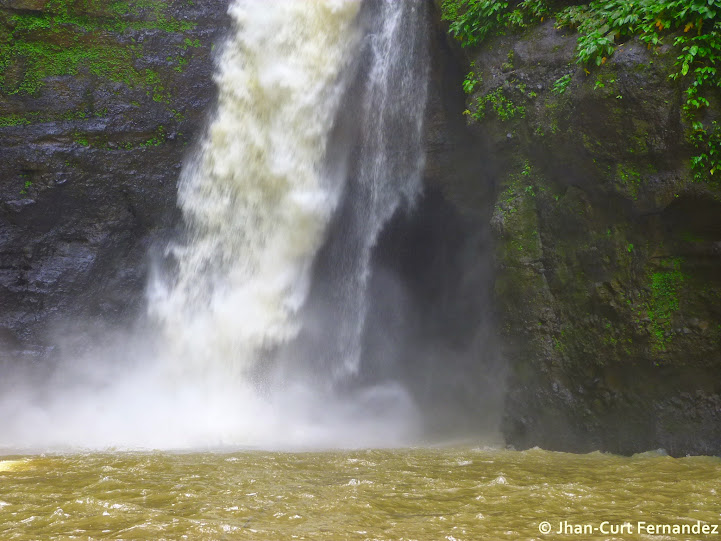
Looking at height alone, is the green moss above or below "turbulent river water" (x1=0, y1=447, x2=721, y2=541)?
above

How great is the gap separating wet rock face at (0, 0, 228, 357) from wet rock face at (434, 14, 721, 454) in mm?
5597

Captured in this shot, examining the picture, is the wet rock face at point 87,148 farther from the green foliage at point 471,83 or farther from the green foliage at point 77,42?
the green foliage at point 471,83

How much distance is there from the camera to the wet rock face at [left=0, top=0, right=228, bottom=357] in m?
9.41

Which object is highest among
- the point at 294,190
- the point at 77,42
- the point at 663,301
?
the point at 77,42

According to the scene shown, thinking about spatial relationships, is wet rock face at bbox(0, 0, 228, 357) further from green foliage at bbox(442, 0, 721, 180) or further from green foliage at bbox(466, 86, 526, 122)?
green foliage at bbox(442, 0, 721, 180)

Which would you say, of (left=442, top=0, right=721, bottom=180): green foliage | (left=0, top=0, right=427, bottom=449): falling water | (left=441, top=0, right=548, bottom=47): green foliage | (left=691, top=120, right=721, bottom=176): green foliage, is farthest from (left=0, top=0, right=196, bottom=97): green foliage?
(left=691, top=120, right=721, bottom=176): green foliage

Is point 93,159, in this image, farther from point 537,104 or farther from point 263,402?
point 537,104

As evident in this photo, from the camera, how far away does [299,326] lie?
31.5 ft

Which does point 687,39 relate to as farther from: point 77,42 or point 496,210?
point 77,42

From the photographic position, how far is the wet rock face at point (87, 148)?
941 centimetres

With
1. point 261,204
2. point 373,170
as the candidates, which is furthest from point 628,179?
point 261,204

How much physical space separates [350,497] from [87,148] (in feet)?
26.4

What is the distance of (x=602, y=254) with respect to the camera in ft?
21.2

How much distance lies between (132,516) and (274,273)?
6.13 m
